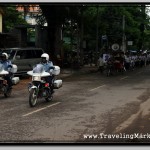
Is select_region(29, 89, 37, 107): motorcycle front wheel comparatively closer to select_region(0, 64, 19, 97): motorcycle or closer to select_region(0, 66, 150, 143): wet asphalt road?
select_region(0, 66, 150, 143): wet asphalt road

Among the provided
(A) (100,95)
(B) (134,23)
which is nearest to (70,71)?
(A) (100,95)

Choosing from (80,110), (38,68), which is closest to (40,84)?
(38,68)

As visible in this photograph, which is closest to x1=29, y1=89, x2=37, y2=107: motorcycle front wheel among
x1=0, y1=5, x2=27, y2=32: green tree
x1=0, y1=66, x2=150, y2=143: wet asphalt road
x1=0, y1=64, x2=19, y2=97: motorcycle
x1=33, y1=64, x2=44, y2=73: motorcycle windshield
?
x1=0, y1=66, x2=150, y2=143: wet asphalt road

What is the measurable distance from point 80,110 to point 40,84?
5.20 ft

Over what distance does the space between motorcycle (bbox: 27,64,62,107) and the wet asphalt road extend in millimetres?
226

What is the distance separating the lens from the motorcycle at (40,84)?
37.1 ft

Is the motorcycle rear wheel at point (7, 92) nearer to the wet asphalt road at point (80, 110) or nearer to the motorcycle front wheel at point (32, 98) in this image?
the wet asphalt road at point (80, 110)

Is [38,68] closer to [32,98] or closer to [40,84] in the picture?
[40,84]

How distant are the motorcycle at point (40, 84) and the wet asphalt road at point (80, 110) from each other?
0.23 metres

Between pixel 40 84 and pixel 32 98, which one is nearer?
pixel 32 98

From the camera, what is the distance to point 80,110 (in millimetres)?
10578

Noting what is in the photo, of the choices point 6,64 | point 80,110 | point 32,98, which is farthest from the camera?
point 6,64

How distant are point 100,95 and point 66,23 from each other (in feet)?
8.26

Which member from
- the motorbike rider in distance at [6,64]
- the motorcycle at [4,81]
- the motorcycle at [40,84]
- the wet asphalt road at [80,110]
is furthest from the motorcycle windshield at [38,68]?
the motorbike rider in distance at [6,64]
